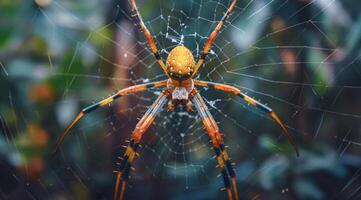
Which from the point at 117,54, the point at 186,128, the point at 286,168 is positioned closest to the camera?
the point at 286,168

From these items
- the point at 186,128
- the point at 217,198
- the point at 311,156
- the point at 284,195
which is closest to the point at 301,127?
the point at 311,156

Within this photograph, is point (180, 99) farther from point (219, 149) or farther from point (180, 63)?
point (219, 149)

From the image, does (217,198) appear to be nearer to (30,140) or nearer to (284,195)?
(284,195)

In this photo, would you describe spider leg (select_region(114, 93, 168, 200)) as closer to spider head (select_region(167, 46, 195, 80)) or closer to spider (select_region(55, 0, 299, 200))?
spider (select_region(55, 0, 299, 200))

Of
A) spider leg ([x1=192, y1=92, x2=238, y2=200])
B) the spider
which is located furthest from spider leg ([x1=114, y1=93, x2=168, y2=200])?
spider leg ([x1=192, y1=92, x2=238, y2=200])

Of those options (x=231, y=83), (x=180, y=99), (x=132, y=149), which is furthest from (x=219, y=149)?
(x=231, y=83)

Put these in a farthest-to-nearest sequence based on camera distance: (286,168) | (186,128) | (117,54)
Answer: (186,128), (117,54), (286,168)
